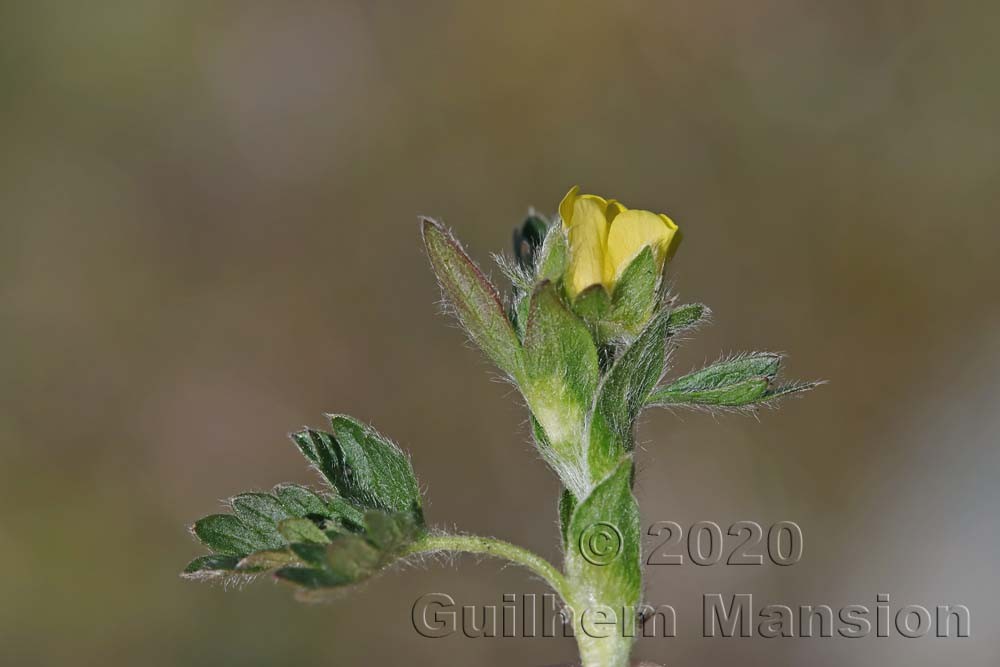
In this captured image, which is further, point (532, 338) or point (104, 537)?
point (104, 537)

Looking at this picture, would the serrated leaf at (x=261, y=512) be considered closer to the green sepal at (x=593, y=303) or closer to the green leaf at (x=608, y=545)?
the green leaf at (x=608, y=545)

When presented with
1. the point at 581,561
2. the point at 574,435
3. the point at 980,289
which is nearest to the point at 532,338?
the point at 574,435

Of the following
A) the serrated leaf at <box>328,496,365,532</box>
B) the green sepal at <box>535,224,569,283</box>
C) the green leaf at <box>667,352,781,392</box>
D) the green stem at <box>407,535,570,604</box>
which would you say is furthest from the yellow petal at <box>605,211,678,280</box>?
the serrated leaf at <box>328,496,365,532</box>

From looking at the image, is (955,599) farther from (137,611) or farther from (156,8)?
(156,8)

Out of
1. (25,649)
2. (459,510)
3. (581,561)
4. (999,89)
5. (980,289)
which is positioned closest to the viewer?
(581,561)

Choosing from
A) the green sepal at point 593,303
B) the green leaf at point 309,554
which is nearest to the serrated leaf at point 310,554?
the green leaf at point 309,554

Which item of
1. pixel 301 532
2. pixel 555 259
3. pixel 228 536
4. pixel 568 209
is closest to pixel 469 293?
pixel 555 259
